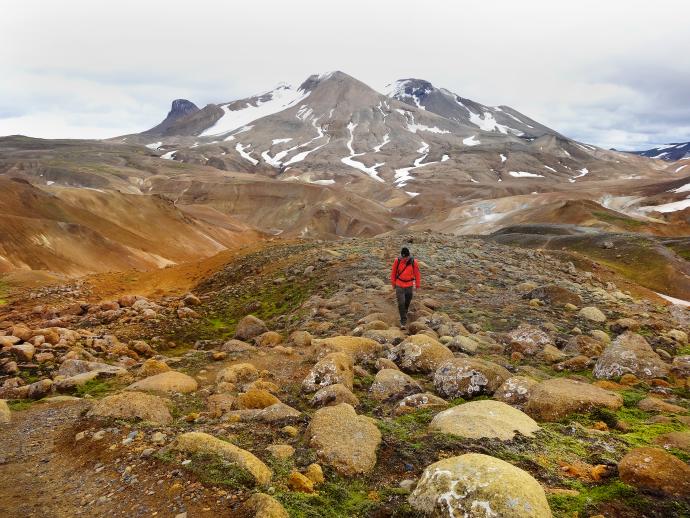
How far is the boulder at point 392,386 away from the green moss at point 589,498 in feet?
12.0

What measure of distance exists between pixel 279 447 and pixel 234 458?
72 cm

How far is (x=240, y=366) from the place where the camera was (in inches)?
407

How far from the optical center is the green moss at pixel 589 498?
5.07m

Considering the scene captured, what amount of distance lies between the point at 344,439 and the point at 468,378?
10.9ft

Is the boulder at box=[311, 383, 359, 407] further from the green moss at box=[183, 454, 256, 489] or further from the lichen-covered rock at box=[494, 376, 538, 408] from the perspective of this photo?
the green moss at box=[183, 454, 256, 489]

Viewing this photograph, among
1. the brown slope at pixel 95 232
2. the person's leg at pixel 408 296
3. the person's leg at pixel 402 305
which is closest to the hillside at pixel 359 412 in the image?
the person's leg at pixel 402 305

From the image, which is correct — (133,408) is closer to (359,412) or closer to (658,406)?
(359,412)

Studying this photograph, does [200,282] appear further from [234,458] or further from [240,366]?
[234,458]

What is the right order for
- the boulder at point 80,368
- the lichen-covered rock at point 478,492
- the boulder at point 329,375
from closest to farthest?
1. the lichen-covered rock at point 478,492
2. the boulder at point 329,375
3. the boulder at point 80,368

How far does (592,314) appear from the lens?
632 inches

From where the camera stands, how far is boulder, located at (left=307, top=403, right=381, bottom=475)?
6234 mm

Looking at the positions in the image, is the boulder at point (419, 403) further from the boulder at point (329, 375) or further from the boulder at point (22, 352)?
the boulder at point (22, 352)

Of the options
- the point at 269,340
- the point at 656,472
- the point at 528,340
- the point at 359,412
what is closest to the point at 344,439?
the point at 359,412

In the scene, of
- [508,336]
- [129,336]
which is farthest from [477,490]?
[129,336]
